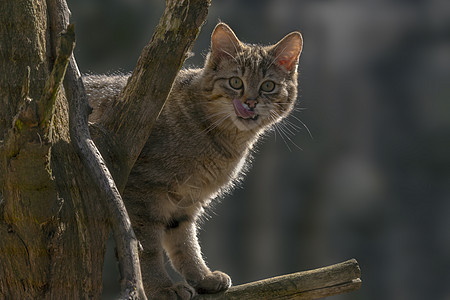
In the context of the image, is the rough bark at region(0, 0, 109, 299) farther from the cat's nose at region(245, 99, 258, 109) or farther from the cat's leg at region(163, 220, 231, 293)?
the cat's nose at region(245, 99, 258, 109)

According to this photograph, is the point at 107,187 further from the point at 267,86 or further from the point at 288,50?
the point at 288,50

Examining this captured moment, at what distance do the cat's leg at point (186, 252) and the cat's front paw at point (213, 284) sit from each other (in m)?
0.04

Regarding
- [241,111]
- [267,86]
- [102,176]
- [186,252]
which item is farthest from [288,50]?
[102,176]

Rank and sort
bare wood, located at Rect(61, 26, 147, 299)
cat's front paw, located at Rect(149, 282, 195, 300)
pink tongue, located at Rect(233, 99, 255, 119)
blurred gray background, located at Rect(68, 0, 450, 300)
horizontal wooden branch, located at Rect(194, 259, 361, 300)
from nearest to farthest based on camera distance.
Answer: bare wood, located at Rect(61, 26, 147, 299), horizontal wooden branch, located at Rect(194, 259, 361, 300), cat's front paw, located at Rect(149, 282, 195, 300), pink tongue, located at Rect(233, 99, 255, 119), blurred gray background, located at Rect(68, 0, 450, 300)

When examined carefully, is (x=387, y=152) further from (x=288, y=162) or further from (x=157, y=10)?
(x=157, y=10)

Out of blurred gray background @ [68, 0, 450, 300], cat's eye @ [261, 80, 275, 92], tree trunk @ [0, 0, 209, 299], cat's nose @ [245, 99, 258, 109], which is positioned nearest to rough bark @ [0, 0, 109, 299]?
tree trunk @ [0, 0, 209, 299]

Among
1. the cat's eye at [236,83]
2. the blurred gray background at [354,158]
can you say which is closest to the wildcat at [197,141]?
the cat's eye at [236,83]

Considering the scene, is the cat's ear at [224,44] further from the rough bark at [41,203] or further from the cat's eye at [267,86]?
the rough bark at [41,203]

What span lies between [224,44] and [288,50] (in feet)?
0.98

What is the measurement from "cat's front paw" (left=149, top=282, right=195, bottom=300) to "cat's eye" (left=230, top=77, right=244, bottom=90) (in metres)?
0.83

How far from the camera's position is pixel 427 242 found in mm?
4230

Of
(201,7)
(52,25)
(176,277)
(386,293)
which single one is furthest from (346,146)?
(52,25)

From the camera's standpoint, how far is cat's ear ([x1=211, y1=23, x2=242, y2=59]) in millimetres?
2699

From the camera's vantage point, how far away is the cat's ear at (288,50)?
2791mm
